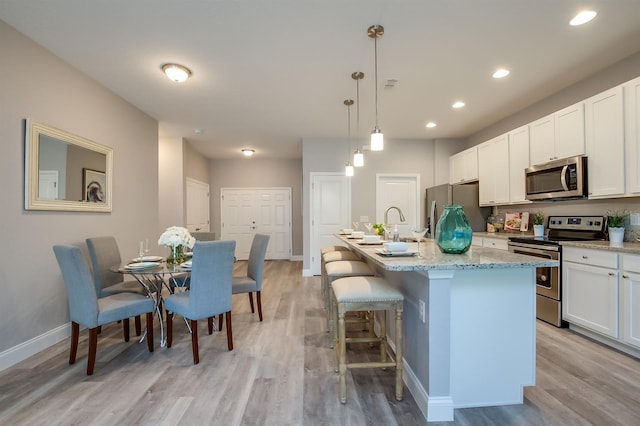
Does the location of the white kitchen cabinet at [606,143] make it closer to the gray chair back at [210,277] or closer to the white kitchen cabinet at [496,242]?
the white kitchen cabinet at [496,242]

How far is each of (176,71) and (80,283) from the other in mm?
2072

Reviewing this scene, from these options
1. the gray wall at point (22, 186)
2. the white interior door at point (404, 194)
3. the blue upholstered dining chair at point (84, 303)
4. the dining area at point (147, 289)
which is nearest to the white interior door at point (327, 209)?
the white interior door at point (404, 194)

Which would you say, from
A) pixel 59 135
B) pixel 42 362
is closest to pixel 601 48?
pixel 59 135

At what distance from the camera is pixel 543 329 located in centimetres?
300

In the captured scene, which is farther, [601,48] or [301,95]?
[301,95]

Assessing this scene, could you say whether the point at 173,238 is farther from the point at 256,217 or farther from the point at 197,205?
the point at 256,217

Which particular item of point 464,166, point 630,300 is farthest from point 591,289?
point 464,166

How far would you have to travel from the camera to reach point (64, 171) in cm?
285

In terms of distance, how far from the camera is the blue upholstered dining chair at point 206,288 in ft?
7.61

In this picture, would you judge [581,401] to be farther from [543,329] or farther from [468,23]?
[468,23]

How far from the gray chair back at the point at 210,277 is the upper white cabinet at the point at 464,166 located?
4.18 m

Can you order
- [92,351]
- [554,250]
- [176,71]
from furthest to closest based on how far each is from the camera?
[554,250]
[176,71]
[92,351]

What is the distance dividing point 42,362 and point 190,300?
1279 millimetres

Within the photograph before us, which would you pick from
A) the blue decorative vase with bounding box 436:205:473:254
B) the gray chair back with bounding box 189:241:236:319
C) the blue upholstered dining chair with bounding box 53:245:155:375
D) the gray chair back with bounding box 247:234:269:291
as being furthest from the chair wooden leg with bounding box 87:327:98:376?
the blue decorative vase with bounding box 436:205:473:254
